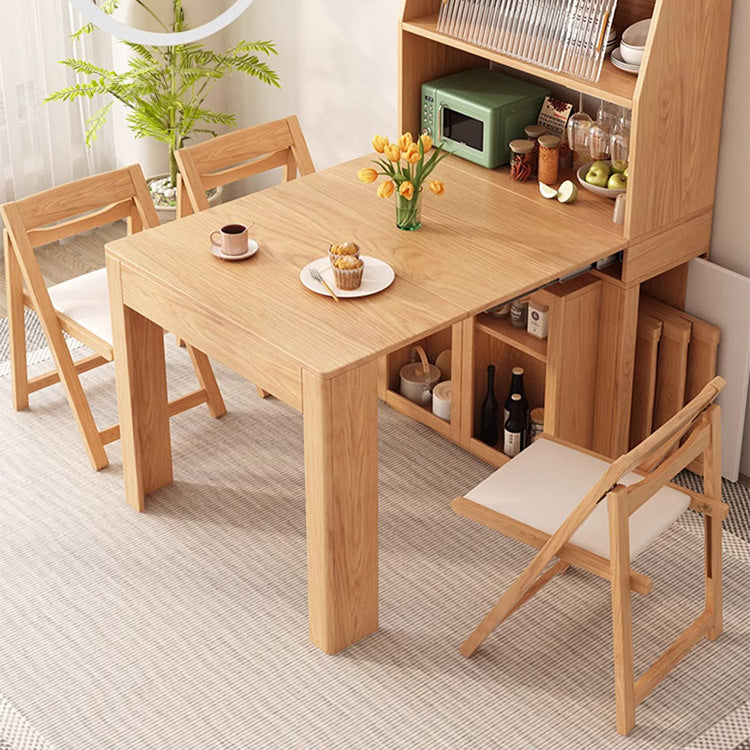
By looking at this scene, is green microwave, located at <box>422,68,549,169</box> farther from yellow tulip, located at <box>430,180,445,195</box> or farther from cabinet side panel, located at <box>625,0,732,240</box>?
cabinet side panel, located at <box>625,0,732,240</box>

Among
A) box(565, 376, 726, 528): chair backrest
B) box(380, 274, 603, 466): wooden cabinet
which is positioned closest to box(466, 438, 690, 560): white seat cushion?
box(565, 376, 726, 528): chair backrest

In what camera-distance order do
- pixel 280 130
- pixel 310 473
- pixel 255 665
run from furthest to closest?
1. pixel 280 130
2. pixel 255 665
3. pixel 310 473

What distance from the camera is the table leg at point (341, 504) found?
9.00 feet

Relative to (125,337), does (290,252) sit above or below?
above

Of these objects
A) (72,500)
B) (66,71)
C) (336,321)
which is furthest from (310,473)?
(66,71)

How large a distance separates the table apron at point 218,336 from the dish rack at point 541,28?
3.63 feet

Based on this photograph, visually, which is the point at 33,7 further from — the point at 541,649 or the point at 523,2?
the point at 541,649

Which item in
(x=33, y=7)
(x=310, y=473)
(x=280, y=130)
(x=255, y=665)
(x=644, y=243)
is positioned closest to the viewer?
(x=310, y=473)

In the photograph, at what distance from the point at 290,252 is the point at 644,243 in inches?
36.2

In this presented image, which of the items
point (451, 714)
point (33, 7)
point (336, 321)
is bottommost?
point (451, 714)

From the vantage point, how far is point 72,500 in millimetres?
3602

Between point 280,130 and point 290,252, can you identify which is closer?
point 290,252

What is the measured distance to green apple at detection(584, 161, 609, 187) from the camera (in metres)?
3.39

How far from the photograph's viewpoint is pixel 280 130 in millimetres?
3908
